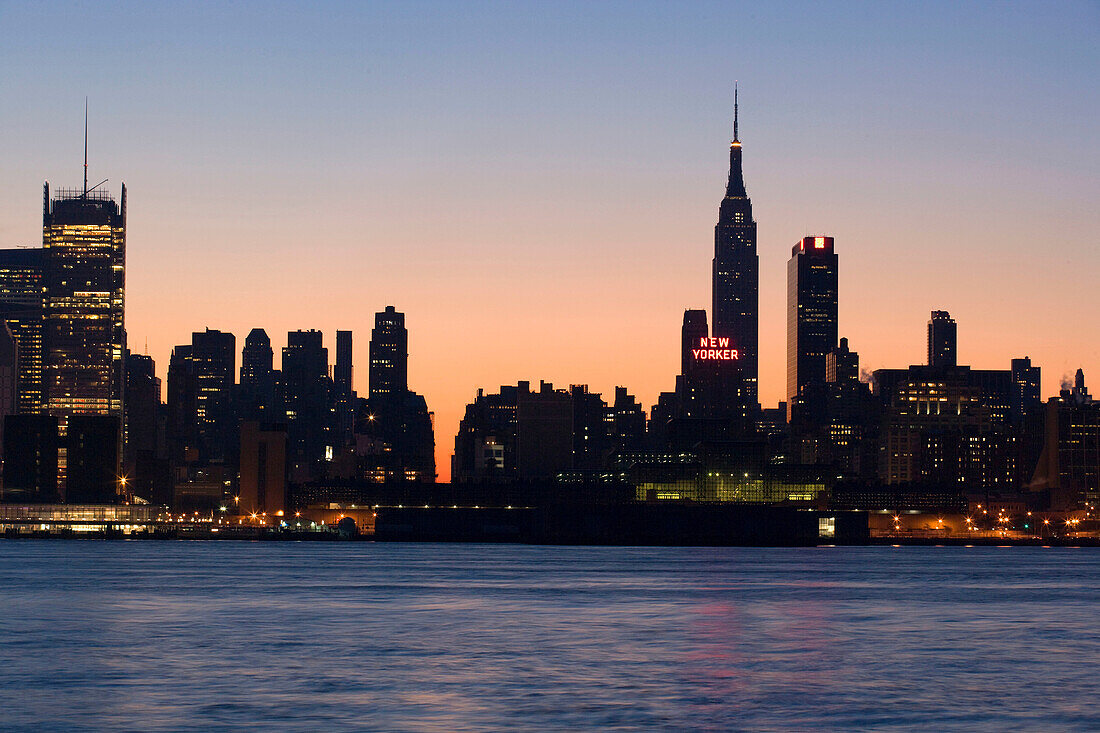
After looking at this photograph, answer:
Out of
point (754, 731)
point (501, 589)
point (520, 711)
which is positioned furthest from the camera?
point (501, 589)

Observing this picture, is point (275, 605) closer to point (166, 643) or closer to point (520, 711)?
point (166, 643)

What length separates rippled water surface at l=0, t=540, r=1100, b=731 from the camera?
165ft

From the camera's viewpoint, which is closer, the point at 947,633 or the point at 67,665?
the point at 67,665

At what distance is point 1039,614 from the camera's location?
99250mm

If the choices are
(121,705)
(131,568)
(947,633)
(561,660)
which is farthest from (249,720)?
(131,568)

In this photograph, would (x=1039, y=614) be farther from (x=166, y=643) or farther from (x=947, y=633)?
(x=166, y=643)

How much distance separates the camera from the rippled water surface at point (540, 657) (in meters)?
50.4

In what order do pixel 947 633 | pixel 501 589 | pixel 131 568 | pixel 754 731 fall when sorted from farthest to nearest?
1. pixel 131 568
2. pixel 501 589
3. pixel 947 633
4. pixel 754 731

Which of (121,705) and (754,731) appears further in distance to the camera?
(121,705)

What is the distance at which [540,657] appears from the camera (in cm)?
6775

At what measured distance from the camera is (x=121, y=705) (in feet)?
171

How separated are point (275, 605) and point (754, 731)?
57.9m

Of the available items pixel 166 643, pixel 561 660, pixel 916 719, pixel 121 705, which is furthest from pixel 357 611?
pixel 916 719

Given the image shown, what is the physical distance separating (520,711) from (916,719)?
13.0 m
